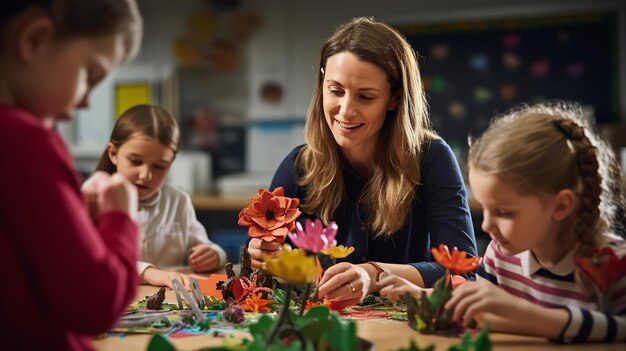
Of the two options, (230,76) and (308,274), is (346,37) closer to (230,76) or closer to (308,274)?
(308,274)

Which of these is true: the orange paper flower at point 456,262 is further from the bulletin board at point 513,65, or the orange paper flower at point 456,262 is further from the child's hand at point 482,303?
the bulletin board at point 513,65

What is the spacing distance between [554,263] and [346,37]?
76 centimetres

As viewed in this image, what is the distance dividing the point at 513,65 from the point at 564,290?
3192 millimetres

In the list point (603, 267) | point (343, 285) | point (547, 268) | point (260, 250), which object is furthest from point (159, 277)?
point (603, 267)

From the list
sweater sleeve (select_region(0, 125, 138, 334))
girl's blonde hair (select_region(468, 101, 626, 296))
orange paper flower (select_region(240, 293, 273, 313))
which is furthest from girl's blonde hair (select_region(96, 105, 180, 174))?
sweater sleeve (select_region(0, 125, 138, 334))

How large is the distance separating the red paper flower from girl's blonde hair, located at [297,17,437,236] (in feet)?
1.96

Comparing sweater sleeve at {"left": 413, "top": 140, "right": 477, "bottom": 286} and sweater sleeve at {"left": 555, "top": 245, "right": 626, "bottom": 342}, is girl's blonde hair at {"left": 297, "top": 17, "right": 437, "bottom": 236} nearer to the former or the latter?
sweater sleeve at {"left": 413, "top": 140, "right": 477, "bottom": 286}

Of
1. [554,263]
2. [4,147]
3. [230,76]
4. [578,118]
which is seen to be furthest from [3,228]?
[230,76]

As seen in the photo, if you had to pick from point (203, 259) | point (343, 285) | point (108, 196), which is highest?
point (108, 196)

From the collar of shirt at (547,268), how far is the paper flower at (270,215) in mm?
431

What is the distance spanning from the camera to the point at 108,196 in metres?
0.80

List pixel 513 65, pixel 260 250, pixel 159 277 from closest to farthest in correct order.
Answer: pixel 260 250, pixel 159 277, pixel 513 65

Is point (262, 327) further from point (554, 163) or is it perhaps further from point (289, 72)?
point (289, 72)

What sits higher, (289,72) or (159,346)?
(289,72)
